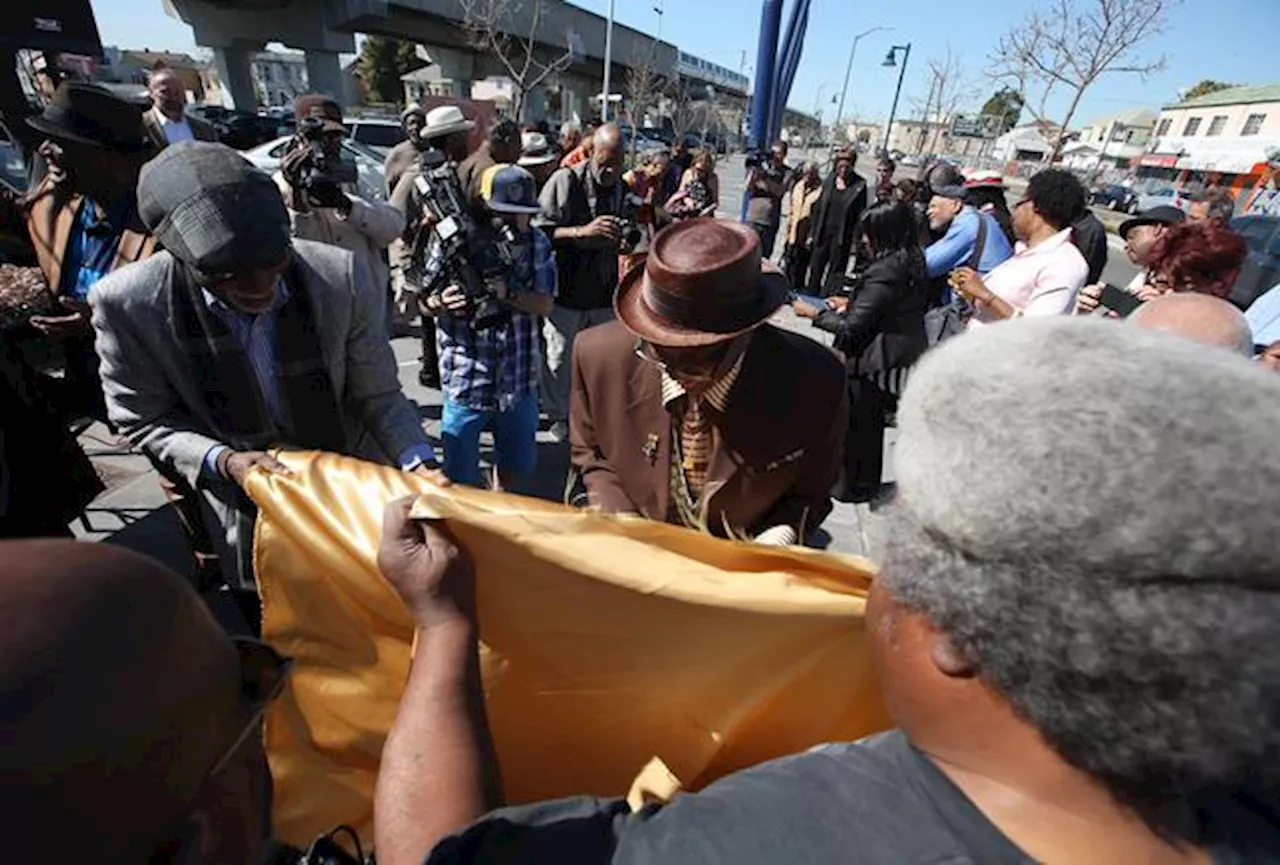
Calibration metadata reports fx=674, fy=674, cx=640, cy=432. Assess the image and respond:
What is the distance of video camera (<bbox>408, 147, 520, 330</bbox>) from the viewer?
3.49 m

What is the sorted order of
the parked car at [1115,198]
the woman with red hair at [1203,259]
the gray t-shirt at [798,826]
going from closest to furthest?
1. the gray t-shirt at [798,826]
2. the woman with red hair at [1203,259]
3. the parked car at [1115,198]

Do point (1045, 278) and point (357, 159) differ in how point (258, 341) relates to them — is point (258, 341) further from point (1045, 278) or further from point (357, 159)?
point (357, 159)

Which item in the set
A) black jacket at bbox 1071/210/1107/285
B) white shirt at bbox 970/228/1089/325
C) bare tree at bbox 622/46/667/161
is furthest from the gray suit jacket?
bare tree at bbox 622/46/667/161

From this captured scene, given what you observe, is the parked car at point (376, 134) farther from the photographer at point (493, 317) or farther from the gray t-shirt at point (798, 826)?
the gray t-shirt at point (798, 826)

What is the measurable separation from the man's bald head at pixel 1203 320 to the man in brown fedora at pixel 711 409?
101 centimetres

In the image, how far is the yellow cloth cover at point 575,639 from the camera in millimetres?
1256

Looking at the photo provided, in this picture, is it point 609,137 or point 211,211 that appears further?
point 609,137

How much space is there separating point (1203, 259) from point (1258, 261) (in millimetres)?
7374

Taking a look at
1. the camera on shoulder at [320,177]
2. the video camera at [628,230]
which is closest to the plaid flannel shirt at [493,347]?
the camera on shoulder at [320,177]

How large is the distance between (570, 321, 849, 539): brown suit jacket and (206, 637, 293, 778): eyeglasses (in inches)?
49.7

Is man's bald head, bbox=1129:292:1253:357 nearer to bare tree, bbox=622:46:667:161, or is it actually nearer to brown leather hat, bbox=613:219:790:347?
brown leather hat, bbox=613:219:790:347

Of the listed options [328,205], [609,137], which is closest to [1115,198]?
[609,137]

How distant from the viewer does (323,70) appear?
32.4 metres

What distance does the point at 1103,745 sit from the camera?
69 centimetres
